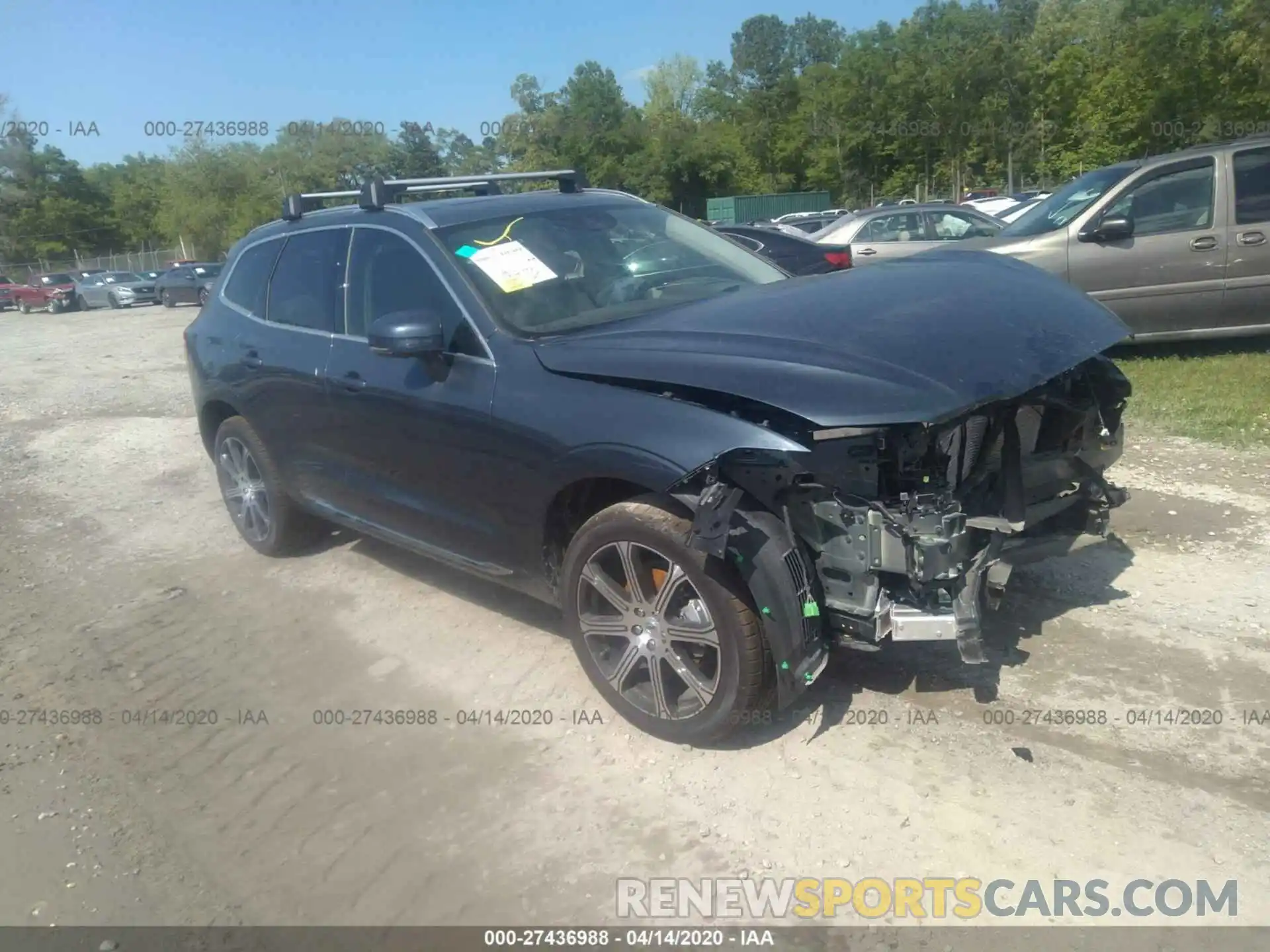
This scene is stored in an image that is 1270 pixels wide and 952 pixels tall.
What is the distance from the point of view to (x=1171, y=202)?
862 cm

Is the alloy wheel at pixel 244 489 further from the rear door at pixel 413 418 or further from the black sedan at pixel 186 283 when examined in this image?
the black sedan at pixel 186 283

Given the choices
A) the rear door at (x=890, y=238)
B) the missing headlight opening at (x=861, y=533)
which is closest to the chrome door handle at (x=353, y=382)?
the missing headlight opening at (x=861, y=533)

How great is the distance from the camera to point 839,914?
2.87 meters

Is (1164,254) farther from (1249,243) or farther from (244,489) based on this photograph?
(244,489)

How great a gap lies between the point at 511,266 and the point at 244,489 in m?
2.72

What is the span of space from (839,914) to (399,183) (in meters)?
3.90

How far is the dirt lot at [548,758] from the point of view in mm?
3100

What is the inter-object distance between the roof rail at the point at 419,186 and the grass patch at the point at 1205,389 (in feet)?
13.8

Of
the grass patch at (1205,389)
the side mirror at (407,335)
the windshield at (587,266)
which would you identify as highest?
the windshield at (587,266)

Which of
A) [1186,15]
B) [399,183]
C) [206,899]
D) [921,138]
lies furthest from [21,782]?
[921,138]

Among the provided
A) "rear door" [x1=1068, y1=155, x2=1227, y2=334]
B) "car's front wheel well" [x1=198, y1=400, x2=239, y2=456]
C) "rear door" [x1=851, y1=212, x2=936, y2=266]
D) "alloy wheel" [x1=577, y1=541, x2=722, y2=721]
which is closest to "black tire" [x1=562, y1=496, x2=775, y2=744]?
"alloy wheel" [x1=577, y1=541, x2=722, y2=721]

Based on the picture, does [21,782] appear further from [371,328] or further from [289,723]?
[371,328]

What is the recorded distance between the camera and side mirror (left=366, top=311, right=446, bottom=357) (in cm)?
400

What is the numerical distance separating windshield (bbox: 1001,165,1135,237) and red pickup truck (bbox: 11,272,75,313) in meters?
34.0
